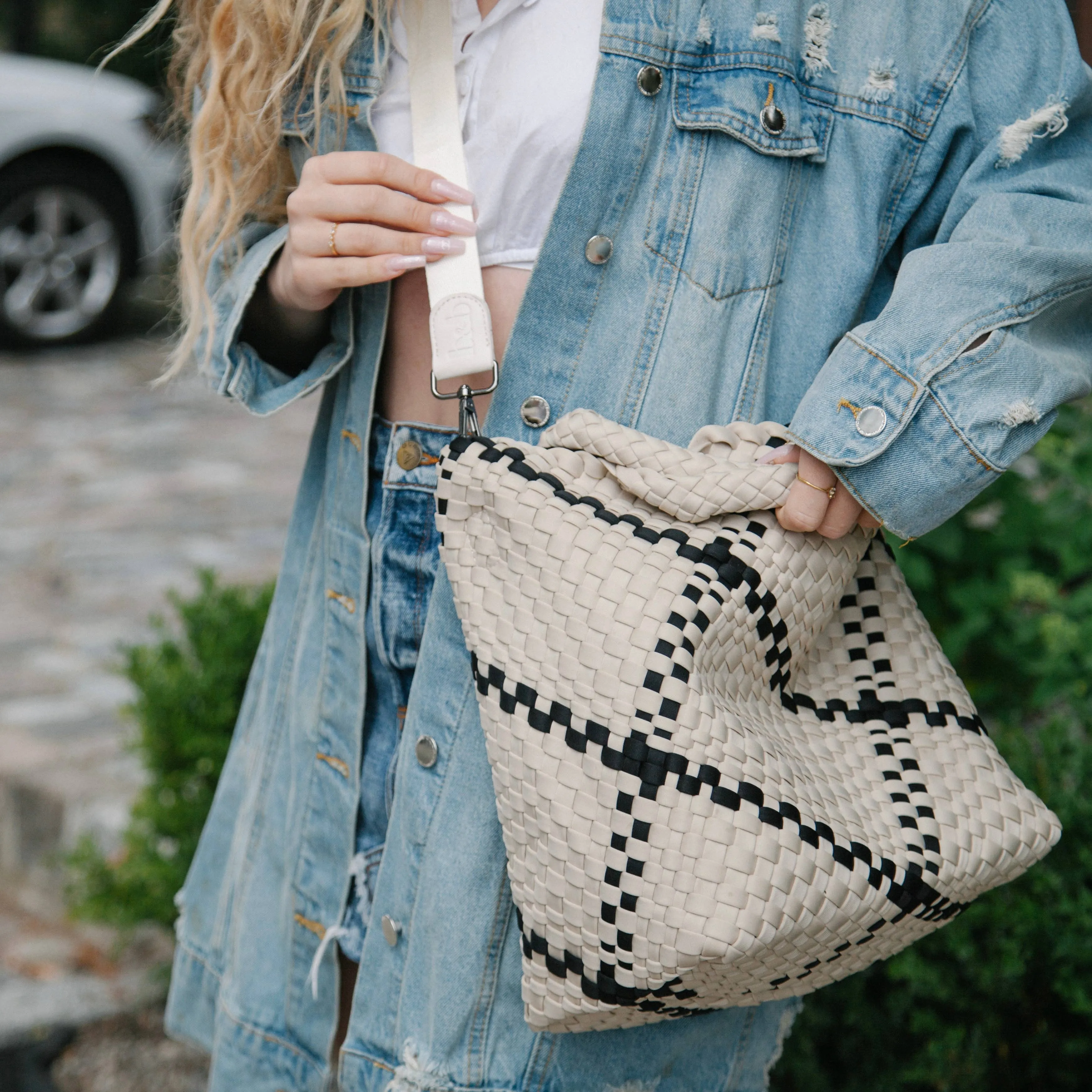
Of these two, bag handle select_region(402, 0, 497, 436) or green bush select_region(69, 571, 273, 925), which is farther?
green bush select_region(69, 571, 273, 925)

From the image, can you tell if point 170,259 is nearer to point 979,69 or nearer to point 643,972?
point 979,69

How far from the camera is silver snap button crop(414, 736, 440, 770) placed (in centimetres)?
139

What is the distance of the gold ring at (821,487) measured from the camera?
3.88ft

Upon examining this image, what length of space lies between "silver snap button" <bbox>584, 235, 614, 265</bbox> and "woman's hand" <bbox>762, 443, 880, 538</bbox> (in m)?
0.30

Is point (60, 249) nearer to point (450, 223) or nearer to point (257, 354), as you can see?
point (257, 354)

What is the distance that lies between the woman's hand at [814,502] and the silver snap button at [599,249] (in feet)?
0.98

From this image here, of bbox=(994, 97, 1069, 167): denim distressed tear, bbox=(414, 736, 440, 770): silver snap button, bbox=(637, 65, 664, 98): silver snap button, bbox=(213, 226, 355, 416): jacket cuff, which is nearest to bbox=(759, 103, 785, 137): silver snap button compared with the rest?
bbox=(637, 65, 664, 98): silver snap button

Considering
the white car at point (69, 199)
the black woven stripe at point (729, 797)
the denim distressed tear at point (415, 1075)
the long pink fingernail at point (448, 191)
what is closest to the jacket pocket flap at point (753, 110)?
the long pink fingernail at point (448, 191)

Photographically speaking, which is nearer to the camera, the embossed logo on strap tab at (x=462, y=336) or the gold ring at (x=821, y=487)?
the gold ring at (x=821, y=487)

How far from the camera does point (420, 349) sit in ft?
4.87

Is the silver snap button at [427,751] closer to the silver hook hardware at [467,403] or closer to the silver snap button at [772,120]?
the silver hook hardware at [467,403]

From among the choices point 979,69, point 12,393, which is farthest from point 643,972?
point 12,393

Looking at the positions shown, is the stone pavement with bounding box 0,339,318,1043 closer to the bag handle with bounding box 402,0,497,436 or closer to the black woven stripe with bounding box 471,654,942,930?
the bag handle with bounding box 402,0,497,436

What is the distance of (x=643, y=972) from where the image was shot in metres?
1.11
